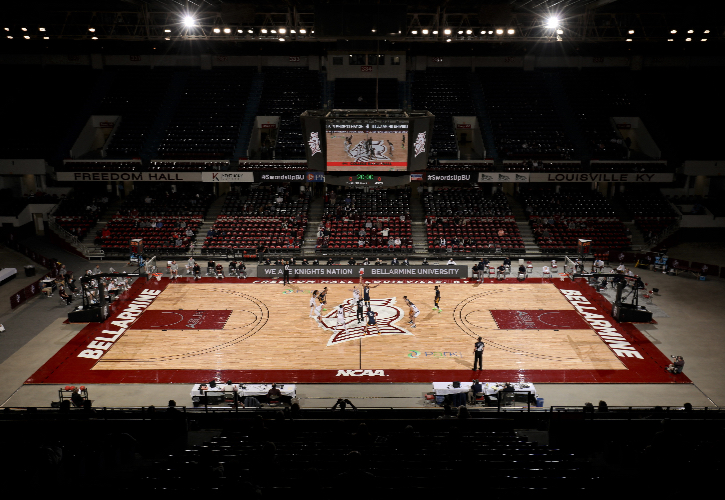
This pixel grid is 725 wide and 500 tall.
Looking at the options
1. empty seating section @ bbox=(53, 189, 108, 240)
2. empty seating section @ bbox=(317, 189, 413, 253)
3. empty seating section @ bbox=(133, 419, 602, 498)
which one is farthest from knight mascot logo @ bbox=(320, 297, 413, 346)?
empty seating section @ bbox=(53, 189, 108, 240)

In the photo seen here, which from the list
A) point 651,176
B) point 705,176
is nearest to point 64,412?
point 651,176

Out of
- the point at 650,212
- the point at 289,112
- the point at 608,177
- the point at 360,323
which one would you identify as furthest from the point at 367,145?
the point at 650,212

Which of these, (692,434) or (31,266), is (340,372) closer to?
(692,434)

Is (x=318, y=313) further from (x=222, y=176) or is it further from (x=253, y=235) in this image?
(x=222, y=176)

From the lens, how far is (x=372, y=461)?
11.6 m

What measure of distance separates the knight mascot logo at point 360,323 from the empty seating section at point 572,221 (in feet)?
47.7

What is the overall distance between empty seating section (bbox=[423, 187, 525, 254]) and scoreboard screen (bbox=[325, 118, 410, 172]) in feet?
52.1

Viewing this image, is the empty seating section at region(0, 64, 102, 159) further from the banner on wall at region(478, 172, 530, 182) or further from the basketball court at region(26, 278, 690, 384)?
the banner on wall at region(478, 172, 530, 182)

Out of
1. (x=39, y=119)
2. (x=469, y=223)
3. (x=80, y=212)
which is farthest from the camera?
(x=39, y=119)

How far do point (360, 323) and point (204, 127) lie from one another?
89.1ft

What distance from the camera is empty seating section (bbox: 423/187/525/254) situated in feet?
126

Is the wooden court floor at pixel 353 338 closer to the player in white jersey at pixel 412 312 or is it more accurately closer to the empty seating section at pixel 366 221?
the player in white jersey at pixel 412 312

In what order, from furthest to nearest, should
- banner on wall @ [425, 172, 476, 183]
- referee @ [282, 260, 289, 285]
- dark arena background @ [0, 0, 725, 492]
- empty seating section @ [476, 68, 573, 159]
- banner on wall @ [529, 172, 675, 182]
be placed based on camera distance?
empty seating section @ [476, 68, 573, 159]
banner on wall @ [425, 172, 476, 183]
banner on wall @ [529, 172, 675, 182]
referee @ [282, 260, 289, 285]
dark arena background @ [0, 0, 725, 492]

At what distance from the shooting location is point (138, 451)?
14.3m
